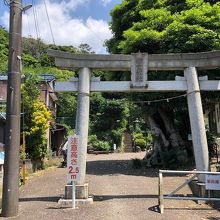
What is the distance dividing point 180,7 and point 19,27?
1177cm

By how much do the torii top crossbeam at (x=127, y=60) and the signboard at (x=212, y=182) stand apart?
4.07 m

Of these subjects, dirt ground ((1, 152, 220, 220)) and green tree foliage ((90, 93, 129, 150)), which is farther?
green tree foliage ((90, 93, 129, 150))

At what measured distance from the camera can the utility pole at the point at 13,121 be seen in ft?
34.3

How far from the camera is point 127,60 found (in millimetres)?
13328

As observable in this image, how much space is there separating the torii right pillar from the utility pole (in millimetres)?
5881

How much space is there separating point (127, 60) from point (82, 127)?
286 cm

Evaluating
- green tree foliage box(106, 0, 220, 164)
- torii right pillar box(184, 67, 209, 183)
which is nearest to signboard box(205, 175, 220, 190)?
torii right pillar box(184, 67, 209, 183)

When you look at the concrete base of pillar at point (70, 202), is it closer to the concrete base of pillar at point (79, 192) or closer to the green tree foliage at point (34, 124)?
Result: the concrete base of pillar at point (79, 192)

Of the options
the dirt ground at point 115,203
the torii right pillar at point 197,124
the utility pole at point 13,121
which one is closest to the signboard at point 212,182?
the dirt ground at point 115,203

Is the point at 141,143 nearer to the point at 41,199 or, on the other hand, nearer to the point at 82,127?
the point at 82,127

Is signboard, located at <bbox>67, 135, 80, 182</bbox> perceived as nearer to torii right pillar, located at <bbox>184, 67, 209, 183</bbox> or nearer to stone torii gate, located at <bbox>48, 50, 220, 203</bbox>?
stone torii gate, located at <bbox>48, 50, 220, 203</bbox>

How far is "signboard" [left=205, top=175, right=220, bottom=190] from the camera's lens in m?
11.2

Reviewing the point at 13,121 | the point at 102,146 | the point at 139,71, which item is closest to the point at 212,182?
Result: the point at 139,71

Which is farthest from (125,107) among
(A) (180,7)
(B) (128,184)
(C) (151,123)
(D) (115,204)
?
(D) (115,204)
